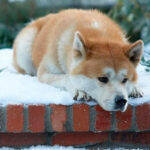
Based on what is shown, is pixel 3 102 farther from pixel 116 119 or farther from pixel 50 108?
pixel 116 119

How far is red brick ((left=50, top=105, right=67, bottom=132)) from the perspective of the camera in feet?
10.2

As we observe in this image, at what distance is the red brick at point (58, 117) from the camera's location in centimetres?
311

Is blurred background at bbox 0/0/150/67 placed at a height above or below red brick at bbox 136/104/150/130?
above

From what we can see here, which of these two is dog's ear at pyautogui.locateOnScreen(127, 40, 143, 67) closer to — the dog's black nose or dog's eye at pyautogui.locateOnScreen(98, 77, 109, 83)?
dog's eye at pyautogui.locateOnScreen(98, 77, 109, 83)

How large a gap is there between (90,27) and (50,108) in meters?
0.90

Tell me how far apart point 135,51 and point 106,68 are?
0.33 metres

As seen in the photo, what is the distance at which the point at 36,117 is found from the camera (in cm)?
312

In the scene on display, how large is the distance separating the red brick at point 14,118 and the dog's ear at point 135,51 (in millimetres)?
930

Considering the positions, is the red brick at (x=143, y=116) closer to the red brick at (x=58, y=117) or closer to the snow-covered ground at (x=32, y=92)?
the snow-covered ground at (x=32, y=92)

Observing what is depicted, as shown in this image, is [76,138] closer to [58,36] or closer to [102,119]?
[102,119]

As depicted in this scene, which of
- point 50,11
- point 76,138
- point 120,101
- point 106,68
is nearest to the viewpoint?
point 120,101

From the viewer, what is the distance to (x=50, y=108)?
10.2 feet

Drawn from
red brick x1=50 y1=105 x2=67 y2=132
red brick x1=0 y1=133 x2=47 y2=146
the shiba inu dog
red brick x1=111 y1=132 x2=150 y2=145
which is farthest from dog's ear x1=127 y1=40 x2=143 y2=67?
red brick x1=0 y1=133 x2=47 y2=146

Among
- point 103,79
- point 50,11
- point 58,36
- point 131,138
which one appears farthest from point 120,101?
point 50,11
